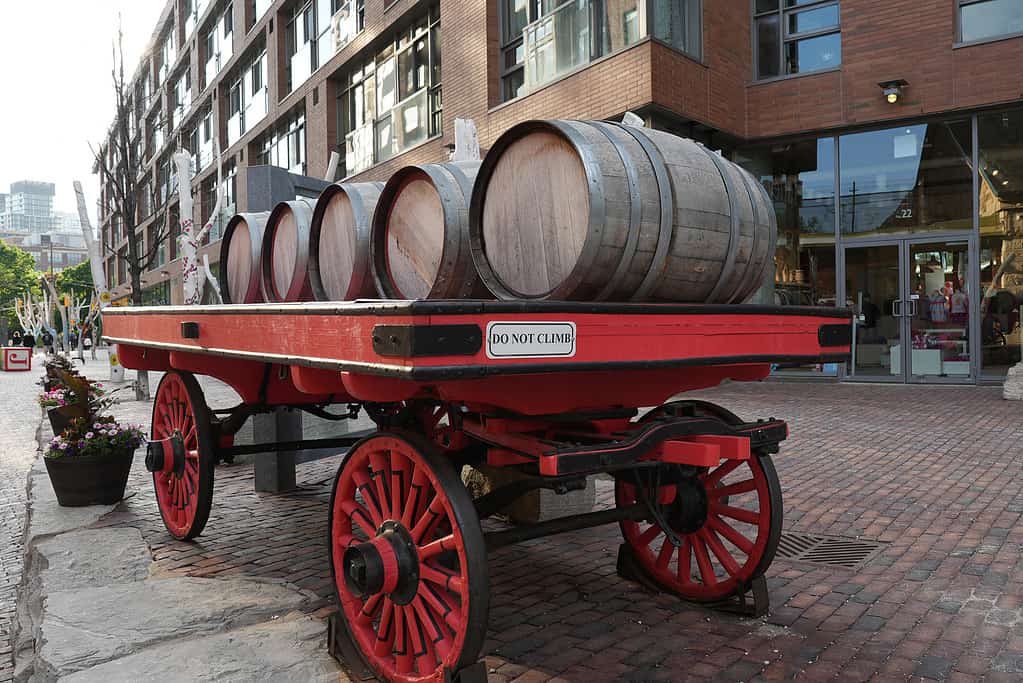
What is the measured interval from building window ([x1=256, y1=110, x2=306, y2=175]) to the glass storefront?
1502cm

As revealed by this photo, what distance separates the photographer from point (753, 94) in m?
14.2

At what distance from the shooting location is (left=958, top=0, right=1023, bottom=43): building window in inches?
488

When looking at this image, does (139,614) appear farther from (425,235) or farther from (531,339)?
(531,339)

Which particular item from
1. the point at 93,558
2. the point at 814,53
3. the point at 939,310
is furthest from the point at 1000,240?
the point at 93,558

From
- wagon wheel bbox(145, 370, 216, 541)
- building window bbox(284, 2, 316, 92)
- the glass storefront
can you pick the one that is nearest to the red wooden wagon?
wagon wheel bbox(145, 370, 216, 541)

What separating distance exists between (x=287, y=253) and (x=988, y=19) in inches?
506

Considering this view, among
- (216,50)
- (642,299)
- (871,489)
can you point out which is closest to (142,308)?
(642,299)

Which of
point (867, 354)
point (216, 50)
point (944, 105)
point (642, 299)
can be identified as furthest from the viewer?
point (216, 50)

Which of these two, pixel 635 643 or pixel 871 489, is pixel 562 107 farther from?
pixel 635 643

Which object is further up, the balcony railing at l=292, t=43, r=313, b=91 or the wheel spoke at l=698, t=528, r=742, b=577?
the balcony railing at l=292, t=43, r=313, b=91

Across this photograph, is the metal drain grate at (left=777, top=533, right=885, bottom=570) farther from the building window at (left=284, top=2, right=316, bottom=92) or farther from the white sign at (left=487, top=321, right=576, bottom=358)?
the building window at (left=284, top=2, right=316, bottom=92)

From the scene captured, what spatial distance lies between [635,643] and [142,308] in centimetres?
326

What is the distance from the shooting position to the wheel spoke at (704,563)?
342cm

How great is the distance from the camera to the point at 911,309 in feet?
44.8
